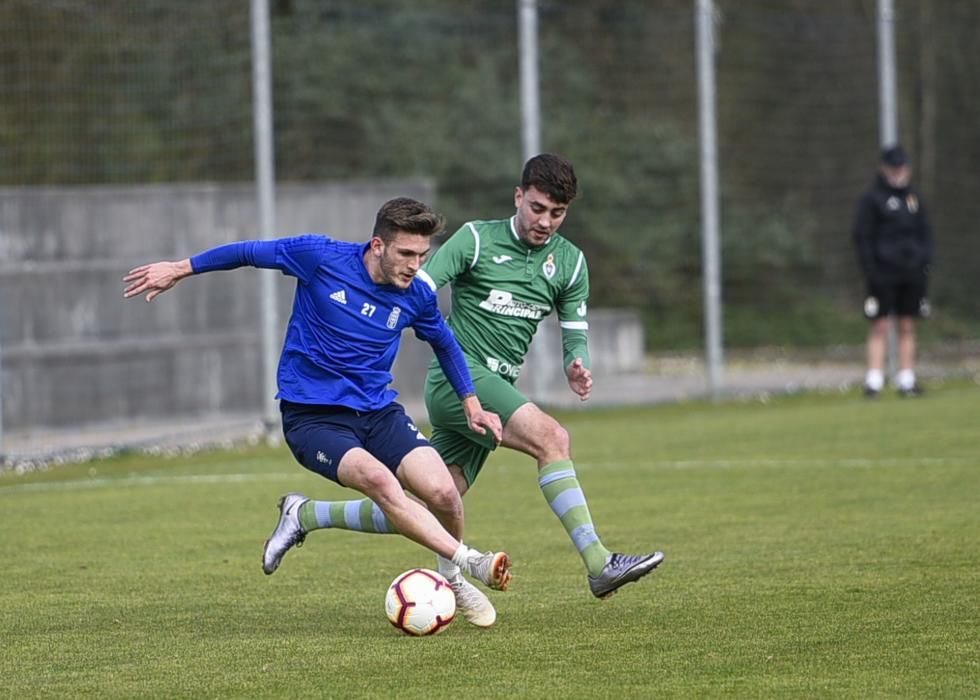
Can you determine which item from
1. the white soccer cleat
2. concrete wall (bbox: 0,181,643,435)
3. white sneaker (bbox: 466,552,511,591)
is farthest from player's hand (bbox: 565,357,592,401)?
concrete wall (bbox: 0,181,643,435)

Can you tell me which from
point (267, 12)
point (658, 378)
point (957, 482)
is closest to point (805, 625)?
point (957, 482)

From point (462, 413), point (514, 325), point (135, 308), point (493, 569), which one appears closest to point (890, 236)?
point (135, 308)

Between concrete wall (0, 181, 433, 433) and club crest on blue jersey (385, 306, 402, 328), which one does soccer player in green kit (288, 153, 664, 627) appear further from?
concrete wall (0, 181, 433, 433)

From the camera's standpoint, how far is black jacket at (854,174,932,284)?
61.2 feet

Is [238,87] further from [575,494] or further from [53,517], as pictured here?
[575,494]

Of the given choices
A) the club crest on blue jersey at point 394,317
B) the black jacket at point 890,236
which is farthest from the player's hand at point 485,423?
the black jacket at point 890,236

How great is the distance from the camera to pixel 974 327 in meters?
23.6

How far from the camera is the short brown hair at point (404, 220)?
7297mm

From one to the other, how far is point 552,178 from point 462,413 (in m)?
A: 1.12

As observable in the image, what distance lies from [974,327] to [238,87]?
1087 cm

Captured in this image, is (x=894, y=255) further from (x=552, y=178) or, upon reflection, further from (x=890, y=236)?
(x=552, y=178)

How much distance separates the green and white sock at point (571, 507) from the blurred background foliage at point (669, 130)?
13.3 meters

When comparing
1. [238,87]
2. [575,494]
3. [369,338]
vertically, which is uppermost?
[238,87]

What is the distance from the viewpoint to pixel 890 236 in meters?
18.7
